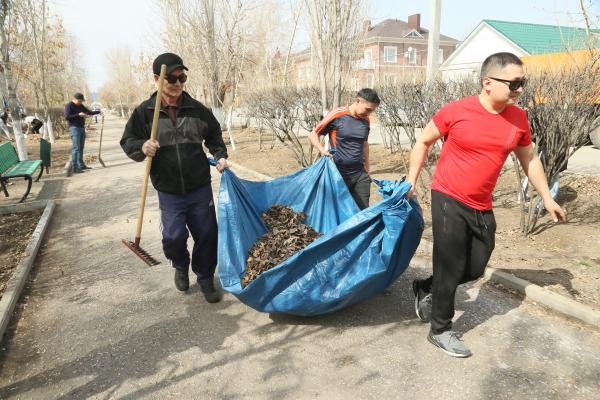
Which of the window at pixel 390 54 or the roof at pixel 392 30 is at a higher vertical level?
the roof at pixel 392 30

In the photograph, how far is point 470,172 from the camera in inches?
87.2

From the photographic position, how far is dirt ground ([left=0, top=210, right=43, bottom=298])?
12.8 ft

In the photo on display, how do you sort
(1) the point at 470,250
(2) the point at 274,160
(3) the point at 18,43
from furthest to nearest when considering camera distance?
(3) the point at 18,43 < (2) the point at 274,160 < (1) the point at 470,250

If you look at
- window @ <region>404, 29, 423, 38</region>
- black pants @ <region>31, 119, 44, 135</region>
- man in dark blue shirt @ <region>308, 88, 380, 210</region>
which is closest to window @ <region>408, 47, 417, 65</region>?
window @ <region>404, 29, 423, 38</region>

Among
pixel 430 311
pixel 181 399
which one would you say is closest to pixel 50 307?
pixel 181 399

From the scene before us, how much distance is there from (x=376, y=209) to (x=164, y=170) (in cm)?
151

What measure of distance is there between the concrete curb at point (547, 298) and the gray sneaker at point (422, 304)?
96 centimetres

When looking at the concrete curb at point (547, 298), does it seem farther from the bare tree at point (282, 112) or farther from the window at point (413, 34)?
the window at point (413, 34)

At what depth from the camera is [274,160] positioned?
1025 cm

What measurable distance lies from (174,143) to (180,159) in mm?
119

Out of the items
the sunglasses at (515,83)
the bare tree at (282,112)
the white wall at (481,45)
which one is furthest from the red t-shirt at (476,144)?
the white wall at (481,45)

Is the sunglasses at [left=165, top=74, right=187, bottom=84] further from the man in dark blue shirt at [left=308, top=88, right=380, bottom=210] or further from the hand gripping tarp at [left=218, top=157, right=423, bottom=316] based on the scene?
the man in dark blue shirt at [left=308, top=88, right=380, bottom=210]

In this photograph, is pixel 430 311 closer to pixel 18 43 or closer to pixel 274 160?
pixel 274 160

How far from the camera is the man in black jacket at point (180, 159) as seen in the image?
2.80m
